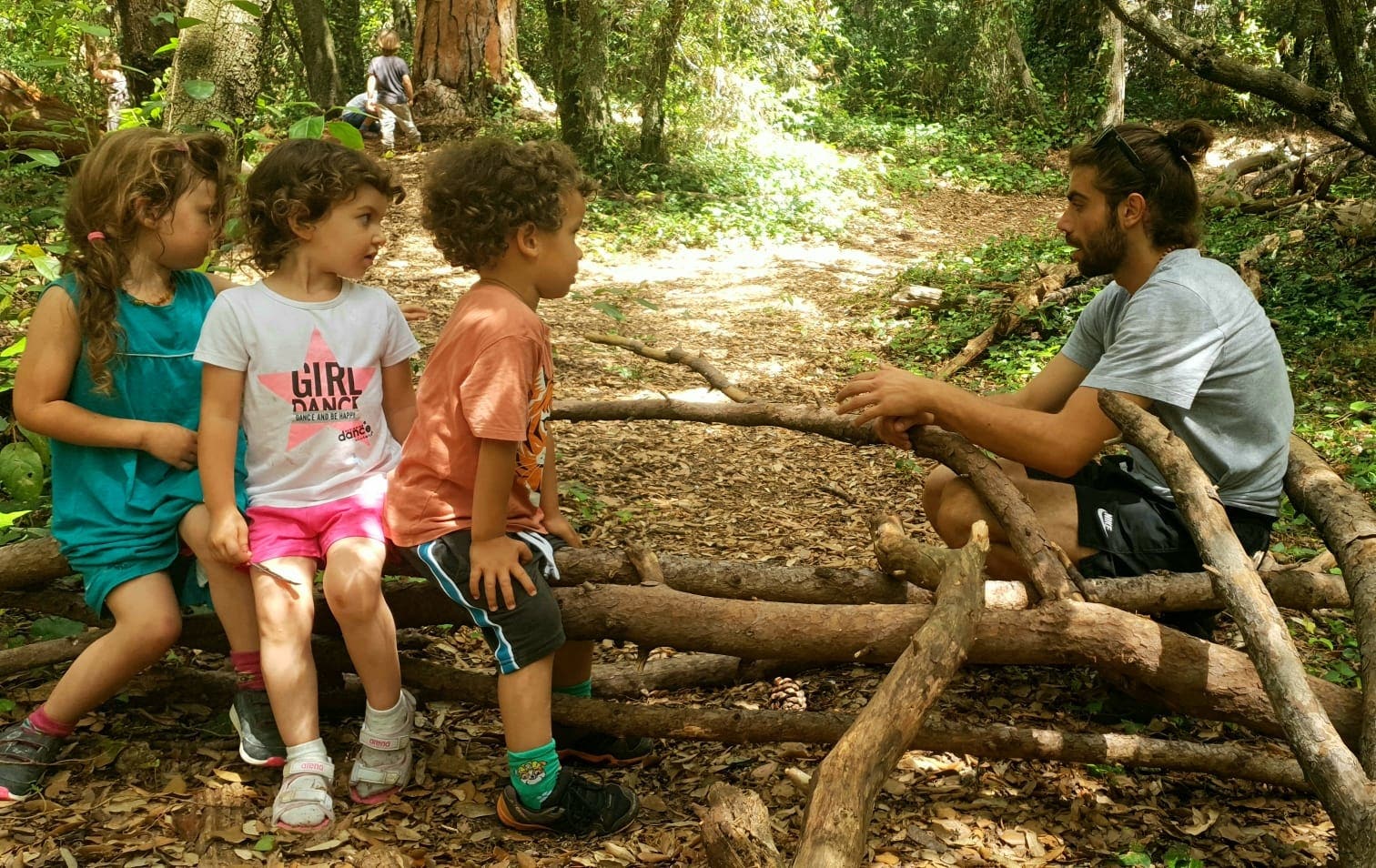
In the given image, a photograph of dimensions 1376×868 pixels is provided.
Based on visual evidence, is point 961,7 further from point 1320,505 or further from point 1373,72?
point 1320,505

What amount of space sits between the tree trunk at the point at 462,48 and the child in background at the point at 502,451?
38.6 ft

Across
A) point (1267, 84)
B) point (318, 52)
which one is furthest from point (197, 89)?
point (318, 52)

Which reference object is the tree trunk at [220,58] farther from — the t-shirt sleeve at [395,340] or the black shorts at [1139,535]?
the black shorts at [1139,535]

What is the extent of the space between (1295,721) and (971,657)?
711 millimetres

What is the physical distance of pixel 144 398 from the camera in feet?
8.64

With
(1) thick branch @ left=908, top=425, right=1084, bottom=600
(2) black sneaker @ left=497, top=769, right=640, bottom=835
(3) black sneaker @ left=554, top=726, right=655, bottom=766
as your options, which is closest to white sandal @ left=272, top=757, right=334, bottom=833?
(2) black sneaker @ left=497, top=769, right=640, bottom=835

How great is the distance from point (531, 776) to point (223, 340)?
1304 mm

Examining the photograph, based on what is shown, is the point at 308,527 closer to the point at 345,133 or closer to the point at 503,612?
the point at 503,612

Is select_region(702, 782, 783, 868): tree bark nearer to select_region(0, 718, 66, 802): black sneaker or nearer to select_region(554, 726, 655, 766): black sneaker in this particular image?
select_region(554, 726, 655, 766): black sneaker

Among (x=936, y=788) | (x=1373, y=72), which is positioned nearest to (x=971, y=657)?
(x=936, y=788)

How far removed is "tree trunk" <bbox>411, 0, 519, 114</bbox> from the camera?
13.4 meters

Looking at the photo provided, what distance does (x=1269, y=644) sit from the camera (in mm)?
2195

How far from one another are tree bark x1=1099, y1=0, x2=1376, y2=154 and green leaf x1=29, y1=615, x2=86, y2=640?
18.9ft

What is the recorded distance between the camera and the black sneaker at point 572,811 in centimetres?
239
